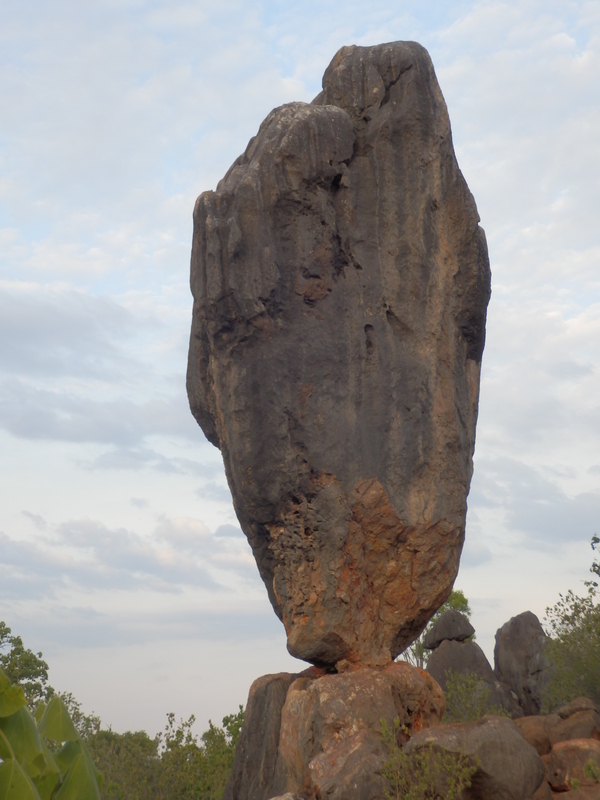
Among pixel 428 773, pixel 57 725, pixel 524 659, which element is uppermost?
pixel 524 659

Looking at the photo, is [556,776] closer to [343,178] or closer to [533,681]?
[343,178]

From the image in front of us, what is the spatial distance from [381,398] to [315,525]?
225 centimetres

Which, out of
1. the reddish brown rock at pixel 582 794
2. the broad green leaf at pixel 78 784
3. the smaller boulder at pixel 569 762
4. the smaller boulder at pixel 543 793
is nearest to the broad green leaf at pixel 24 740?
the broad green leaf at pixel 78 784

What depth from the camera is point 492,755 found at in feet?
35.2

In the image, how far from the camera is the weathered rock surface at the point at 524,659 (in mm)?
23906

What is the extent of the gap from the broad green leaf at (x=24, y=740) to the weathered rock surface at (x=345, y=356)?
934cm

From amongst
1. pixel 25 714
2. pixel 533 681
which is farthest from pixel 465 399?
pixel 533 681

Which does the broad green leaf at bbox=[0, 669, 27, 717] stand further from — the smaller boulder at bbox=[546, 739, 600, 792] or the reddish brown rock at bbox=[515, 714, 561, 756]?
the reddish brown rock at bbox=[515, 714, 561, 756]

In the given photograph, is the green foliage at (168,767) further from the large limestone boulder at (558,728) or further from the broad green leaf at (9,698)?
the broad green leaf at (9,698)

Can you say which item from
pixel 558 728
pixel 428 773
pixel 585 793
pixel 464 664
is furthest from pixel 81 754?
pixel 464 664

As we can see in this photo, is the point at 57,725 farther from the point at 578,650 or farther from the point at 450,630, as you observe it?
the point at 450,630

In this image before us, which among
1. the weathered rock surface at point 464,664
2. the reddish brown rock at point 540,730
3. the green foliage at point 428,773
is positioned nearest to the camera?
the green foliage at point 428,773

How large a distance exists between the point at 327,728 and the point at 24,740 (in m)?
8.89

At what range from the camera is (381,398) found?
1294 centimetres
